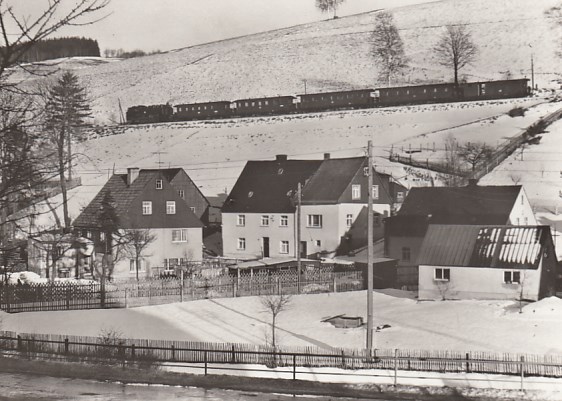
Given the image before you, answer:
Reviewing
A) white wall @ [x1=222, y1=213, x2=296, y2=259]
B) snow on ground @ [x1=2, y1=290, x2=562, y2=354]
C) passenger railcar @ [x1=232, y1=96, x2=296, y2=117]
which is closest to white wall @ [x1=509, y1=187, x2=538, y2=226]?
snow on ground @ [x1=2, y1=290, x2=562, y2=354]

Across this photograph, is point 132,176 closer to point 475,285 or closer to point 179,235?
point 179,235

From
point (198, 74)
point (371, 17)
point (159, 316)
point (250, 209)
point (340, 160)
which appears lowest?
point (159, 316)

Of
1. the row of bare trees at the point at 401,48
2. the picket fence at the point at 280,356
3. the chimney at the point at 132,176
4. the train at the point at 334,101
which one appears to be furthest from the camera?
the row of bare trees at the point at 401,48

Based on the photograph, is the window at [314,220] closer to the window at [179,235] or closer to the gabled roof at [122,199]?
the gabled roof at [122,199]

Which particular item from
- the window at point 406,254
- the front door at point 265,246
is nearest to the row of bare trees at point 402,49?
the front door at point 265,246

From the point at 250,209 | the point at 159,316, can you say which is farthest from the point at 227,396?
the point at 250,209

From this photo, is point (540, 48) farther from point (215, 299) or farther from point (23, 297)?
point (23, 297)
